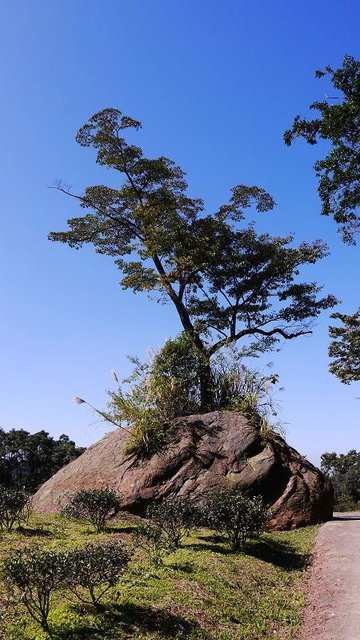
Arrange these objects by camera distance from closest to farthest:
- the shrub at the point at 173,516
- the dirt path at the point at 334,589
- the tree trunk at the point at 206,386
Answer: the dirt path at the point at 334,589 → the shrub at the point at 173,516 → the tree trunk at the point at 206,386

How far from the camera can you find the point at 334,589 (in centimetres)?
838

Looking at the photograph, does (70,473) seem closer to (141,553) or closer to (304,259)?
(141,553)

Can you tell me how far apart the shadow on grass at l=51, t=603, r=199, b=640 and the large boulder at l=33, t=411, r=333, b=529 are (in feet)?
21.5

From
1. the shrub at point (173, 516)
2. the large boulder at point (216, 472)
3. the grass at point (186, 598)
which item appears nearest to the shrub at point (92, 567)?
the grass at point (186, 598)

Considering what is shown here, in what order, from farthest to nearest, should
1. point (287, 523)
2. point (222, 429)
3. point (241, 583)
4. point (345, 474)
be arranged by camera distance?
point (345, 474) → point (222, 429) → point (287, 523) → point (241, 583)

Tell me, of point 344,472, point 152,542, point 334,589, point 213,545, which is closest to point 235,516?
point 213,545

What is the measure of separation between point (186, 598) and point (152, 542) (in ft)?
9.39

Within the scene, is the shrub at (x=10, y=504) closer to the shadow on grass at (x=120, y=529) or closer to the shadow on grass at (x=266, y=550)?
the shadow on grass at (x=120, y=529)

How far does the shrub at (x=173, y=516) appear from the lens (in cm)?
999

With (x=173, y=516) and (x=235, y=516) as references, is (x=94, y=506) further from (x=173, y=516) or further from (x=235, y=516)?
(x=235, y=516)

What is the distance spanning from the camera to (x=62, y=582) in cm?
622

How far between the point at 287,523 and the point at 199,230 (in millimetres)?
12343

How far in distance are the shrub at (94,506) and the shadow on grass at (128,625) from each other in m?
4.35

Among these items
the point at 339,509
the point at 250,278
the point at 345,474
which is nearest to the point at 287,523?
the point at 250,278
